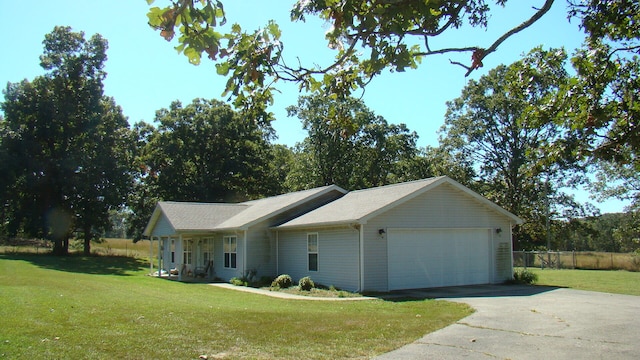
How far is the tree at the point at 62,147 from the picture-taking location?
39438mm

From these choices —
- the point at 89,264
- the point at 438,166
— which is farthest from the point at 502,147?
the point at 89,264

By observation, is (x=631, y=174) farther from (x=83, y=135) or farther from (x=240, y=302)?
→ (x=83, y=135)

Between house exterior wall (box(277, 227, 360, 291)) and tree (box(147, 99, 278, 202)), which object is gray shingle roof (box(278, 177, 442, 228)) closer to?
house exterior wall (box(277, 227, 360, 291))

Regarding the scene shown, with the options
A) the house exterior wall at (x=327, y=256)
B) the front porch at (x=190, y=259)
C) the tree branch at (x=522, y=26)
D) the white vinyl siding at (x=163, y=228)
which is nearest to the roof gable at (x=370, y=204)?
the house exterior wall at (x=327, y=256)

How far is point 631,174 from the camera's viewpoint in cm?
3981

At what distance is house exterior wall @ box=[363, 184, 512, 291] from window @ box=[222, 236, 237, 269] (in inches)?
339

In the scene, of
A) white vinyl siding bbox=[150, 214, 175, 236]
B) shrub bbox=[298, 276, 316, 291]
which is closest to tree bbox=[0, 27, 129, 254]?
white vinyl siding bbox=[150, 214, 175, 236]

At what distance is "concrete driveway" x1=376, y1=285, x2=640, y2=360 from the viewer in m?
7.86

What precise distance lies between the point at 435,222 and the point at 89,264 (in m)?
26.1

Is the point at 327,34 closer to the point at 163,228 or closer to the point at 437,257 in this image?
the point at 437,257

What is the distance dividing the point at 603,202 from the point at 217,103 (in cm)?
3388

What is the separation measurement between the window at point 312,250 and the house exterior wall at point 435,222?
3.22 m

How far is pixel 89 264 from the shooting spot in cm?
3519

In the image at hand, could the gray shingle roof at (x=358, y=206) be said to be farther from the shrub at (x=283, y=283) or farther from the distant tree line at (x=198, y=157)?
the distant tree line at (x=198, y=157)
